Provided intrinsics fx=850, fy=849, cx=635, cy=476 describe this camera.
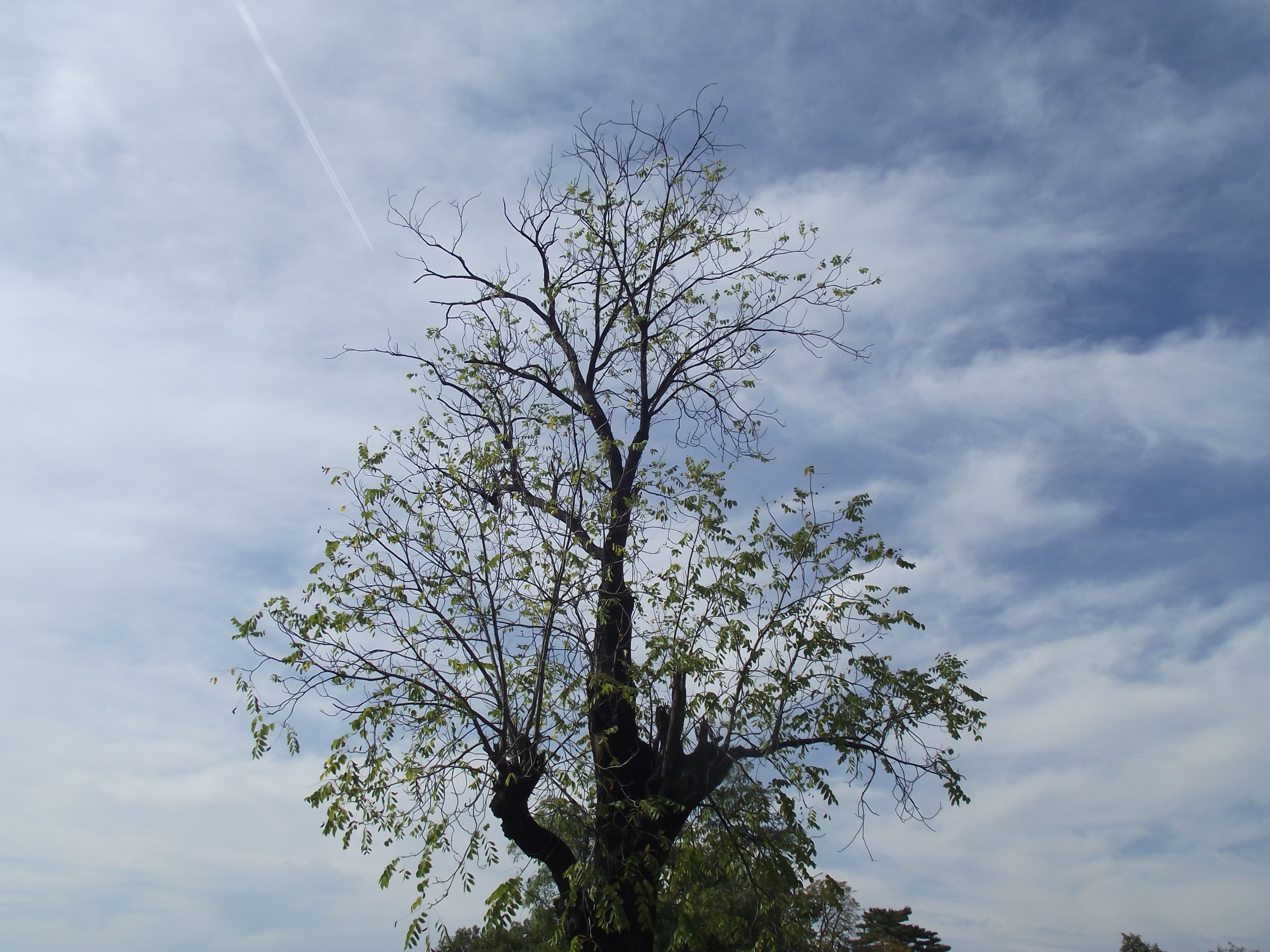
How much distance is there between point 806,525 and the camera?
30.9ft

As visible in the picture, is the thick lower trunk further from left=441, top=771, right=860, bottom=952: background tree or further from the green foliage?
the green foliage

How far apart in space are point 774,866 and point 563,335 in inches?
289

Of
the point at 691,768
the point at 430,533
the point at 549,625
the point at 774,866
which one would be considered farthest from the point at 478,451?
the point at 774,866

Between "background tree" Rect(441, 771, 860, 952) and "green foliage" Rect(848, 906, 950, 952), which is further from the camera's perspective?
"green foliage" Rect(848, 906, 950, 952)

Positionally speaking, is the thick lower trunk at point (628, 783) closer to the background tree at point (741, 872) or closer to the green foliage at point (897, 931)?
the background tree at point (741, 872)

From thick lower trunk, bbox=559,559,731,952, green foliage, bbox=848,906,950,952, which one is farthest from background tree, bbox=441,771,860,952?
green foliage, bbox=848,906,950,952

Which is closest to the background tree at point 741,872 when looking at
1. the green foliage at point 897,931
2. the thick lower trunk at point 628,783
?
the thick lower trunk at point 628,783

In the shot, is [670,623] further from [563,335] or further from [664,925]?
[664,925]

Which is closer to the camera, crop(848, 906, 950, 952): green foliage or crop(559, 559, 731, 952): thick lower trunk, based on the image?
crop(559, 559, 731, 952): thick lower trunk

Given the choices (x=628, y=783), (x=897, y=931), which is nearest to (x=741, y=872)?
(x=628, y=783)

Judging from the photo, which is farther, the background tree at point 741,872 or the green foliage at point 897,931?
the green foliage at point 897,931

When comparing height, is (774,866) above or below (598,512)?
below

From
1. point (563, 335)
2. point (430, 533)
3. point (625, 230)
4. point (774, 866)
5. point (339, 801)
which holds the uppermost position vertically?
point (625, 230)

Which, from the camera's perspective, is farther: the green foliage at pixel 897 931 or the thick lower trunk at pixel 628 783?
the green foliage at pixel 897 931
